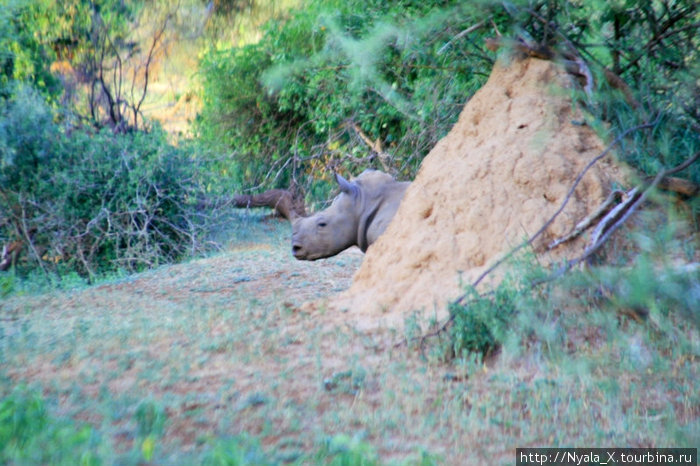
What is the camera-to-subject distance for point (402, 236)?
238 inches

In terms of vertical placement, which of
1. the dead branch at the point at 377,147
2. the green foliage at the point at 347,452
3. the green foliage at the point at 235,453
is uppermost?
the dead branch at the point at 377,147

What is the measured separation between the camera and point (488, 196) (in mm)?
5473

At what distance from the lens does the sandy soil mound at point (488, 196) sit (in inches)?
203

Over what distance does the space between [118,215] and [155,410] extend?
9023 millimetres

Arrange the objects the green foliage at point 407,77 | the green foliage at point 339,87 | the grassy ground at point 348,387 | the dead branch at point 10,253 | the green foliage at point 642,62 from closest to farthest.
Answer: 1. the grassy ground at point 348,387
2. the green foliage at point 642,62
3. the green foliage at point 407,77
4. the green foliage at point 339,87
5. the dead branch at point 10,253

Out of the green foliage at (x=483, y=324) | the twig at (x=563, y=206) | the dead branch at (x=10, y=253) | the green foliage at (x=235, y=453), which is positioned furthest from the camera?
the dead branch at (x=10, y=253)

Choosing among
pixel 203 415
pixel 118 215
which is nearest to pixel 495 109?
pixel 203 415

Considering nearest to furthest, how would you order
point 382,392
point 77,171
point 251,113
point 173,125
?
point 382,392 < point 77,171 < point 251,113 < point 173,125

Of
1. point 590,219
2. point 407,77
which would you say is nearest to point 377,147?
point 407,77

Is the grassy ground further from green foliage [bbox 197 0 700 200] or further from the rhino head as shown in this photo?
the rhino head

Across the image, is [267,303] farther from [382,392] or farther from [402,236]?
[382,392]

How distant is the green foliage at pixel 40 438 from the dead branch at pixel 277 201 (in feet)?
41.2

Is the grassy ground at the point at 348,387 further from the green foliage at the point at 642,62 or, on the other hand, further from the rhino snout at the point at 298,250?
the rhino snout at the point at 298,250

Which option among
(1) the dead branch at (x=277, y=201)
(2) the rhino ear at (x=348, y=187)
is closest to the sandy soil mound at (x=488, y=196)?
(2) the rhino ear at (x=348, y=187)
